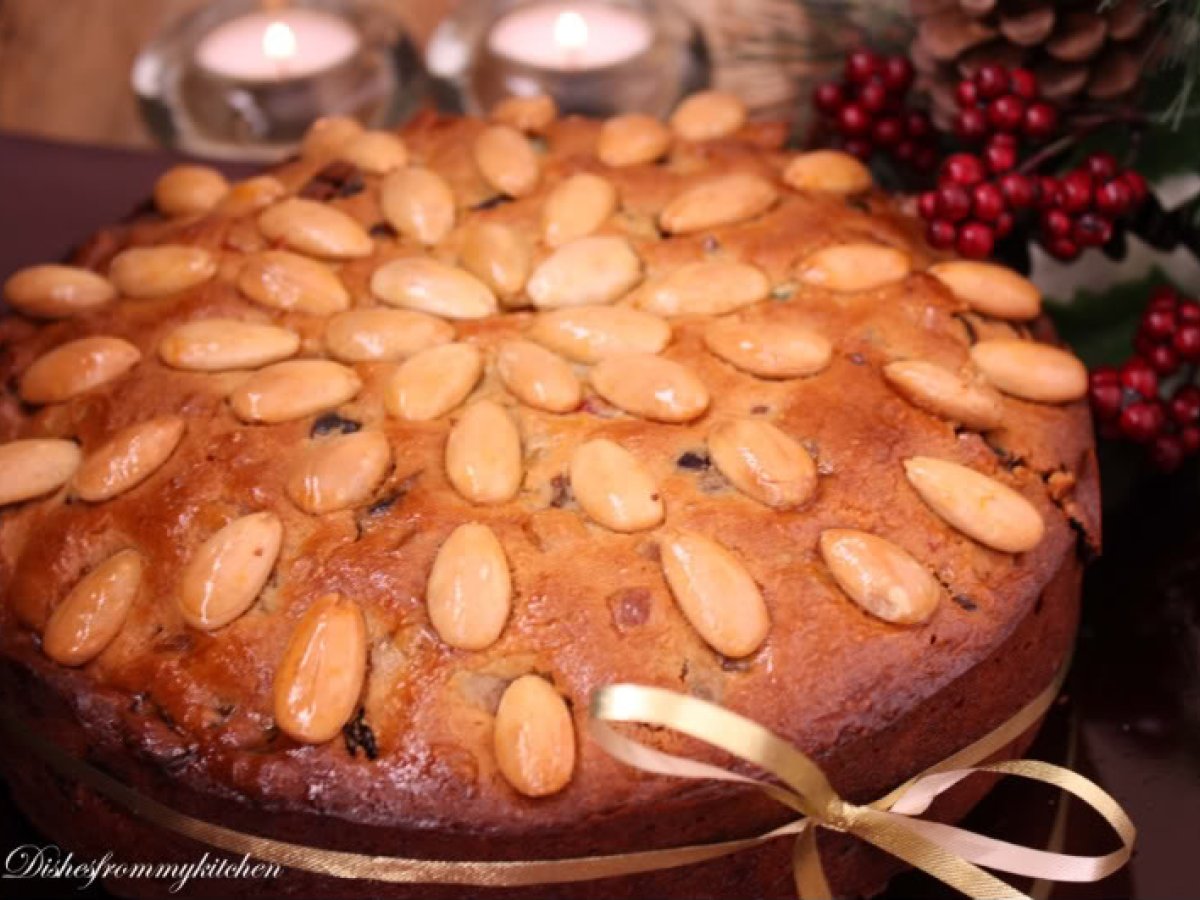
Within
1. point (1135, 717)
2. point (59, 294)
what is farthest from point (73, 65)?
point (1135, 717)

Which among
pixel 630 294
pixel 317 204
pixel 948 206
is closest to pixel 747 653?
pixel 630 294

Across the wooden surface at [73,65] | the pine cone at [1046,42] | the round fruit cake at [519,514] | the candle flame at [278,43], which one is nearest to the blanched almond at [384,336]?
the round fruit cake at [519,514]

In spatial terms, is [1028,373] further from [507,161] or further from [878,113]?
[507,161]

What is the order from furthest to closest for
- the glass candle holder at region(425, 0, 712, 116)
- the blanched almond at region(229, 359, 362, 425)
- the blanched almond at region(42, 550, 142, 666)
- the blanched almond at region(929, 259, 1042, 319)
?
1. the glass candle holder at region(425, 0, 712, 116)
2. the blanched almond at region(929, 259, 1042, 319)
3. the blanched almond at region(229, 359, 362, 425)
4. the blanched almond at region(42, 550, 142, 666)

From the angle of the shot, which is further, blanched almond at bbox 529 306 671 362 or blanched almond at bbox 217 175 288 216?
blanched almond at bbox 217 175 288 216

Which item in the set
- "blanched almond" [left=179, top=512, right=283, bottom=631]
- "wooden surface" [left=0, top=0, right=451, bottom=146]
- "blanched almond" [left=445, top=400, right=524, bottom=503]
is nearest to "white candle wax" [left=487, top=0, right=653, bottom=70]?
"wooden surface" [left=0, top=0, right=451, bottom=146]

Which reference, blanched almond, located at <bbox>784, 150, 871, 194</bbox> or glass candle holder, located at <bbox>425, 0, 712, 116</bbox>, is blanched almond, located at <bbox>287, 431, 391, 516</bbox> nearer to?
blanched almond, located at <bbox>784, 150, 871, 194</bbox>
